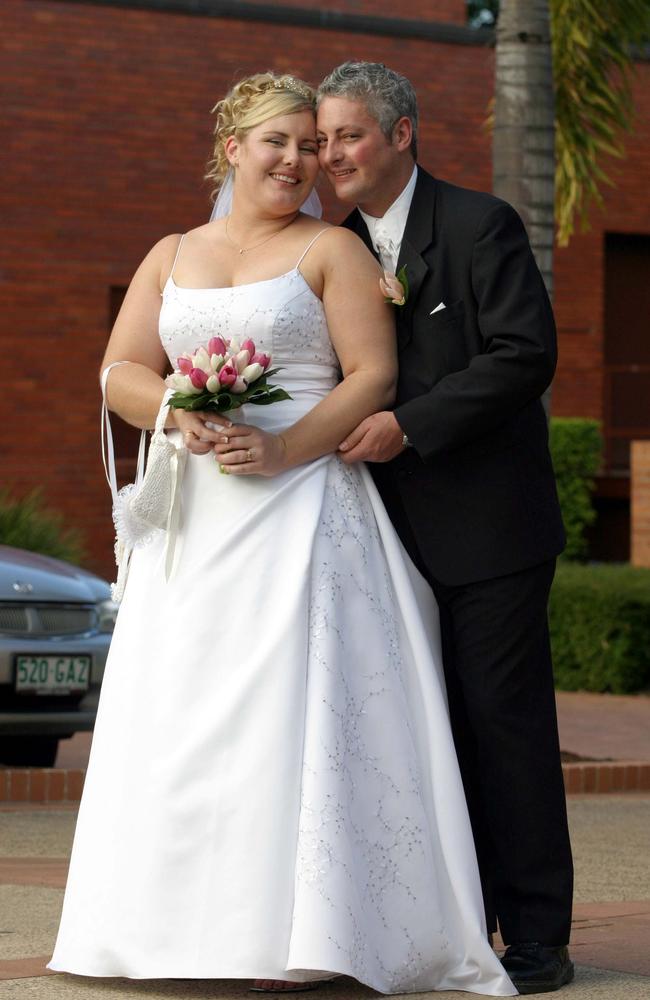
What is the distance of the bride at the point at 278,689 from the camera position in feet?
13.4

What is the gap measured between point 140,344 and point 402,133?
819 mm

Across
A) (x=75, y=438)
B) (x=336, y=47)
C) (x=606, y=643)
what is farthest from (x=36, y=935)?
(x=336, y=47)

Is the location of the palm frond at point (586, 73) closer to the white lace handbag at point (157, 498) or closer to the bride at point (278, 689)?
the bride at point (278, 689)

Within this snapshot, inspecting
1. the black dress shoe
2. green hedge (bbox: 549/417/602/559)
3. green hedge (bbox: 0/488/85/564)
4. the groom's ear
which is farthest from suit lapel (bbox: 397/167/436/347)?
green hedge (bbox: 549/417/602/559)

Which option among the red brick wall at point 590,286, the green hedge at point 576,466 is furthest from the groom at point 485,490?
the red brick wall at point 590,286

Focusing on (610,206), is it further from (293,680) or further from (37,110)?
(293,680)

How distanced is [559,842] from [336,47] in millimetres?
14641

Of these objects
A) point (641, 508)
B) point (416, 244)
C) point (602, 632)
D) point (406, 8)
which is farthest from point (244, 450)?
point (406, 8)

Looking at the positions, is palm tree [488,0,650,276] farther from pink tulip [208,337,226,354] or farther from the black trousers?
pink tulip [208,337,226,354]

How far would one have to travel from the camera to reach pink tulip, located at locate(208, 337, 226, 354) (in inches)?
163

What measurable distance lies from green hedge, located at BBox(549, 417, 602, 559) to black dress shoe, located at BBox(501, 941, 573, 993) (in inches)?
534

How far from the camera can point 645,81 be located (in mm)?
19766

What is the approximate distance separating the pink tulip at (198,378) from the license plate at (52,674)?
4.13m

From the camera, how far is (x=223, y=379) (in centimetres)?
408
